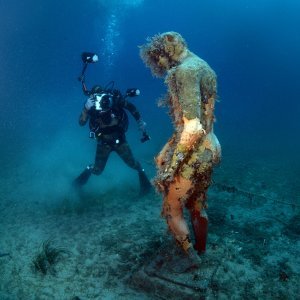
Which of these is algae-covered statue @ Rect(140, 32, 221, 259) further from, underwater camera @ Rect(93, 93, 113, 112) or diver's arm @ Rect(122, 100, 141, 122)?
diver's arm @ Rect(122, 100, 141, 122)

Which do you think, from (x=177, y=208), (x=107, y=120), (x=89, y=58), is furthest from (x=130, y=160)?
(x=177, y=208)

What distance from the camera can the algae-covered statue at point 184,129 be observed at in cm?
310

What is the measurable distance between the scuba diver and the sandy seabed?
2.67 ft

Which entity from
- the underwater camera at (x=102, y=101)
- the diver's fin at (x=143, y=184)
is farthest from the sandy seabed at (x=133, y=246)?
the underwater camera at (x=102, y=101)

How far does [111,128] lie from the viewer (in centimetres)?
643

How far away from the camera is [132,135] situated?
50.2 feet

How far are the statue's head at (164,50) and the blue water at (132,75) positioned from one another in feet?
4.17

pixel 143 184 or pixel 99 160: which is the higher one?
pixel 99 160

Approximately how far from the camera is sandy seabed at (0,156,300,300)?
12.6 feet

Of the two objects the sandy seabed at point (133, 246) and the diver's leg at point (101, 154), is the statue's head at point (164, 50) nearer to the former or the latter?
the sandy seabed at point (133, 246)

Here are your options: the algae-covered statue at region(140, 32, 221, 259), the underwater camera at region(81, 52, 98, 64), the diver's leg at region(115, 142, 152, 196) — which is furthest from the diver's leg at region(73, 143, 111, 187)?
the algae-covered statue at region(140, 32, 221, 259)

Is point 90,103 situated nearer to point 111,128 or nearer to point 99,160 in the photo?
point 111,128

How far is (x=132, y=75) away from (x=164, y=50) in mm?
78339

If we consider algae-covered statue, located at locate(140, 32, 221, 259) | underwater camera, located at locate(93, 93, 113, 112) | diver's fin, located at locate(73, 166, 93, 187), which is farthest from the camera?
diver's fin, located at locate(73, 166, 93, 187)
